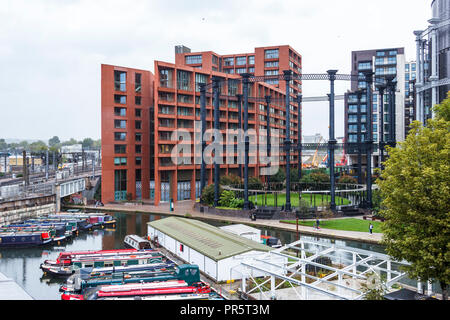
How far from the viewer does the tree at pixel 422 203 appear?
45.2 ft

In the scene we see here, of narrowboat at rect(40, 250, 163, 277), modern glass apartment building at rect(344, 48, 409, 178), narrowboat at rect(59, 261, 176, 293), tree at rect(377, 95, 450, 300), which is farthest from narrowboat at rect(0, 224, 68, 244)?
modern glass apartment building at rect(344, 48, 409, 178)

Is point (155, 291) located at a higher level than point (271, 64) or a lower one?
lower

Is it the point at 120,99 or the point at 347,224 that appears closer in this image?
the point at 347,224

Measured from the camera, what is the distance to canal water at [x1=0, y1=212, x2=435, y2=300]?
24333mm

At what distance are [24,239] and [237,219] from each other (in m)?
22.1

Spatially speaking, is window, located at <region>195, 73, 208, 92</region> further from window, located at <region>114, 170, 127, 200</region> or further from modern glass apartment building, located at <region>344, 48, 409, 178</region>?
modern glass apartment building, located at <region>344, 48, 409, 178</region>

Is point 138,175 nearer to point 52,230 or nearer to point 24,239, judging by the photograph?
point 52,230

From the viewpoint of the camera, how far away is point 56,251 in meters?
33.5

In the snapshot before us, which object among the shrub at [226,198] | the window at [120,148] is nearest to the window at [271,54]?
the window at [120,148]

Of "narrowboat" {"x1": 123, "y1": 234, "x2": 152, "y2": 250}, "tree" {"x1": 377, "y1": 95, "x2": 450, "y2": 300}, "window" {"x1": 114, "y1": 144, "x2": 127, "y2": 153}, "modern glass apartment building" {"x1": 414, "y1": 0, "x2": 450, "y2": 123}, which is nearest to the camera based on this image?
"tree" {"x1": 377, "y1": 95, "x2": 450, "y2": 300}

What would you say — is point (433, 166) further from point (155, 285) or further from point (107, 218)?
point (107, 218)

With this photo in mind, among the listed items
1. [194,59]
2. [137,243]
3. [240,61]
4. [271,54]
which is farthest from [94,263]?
[240,61]

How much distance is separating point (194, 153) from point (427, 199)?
5235 cm

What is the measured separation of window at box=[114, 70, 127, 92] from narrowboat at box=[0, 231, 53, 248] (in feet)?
107
